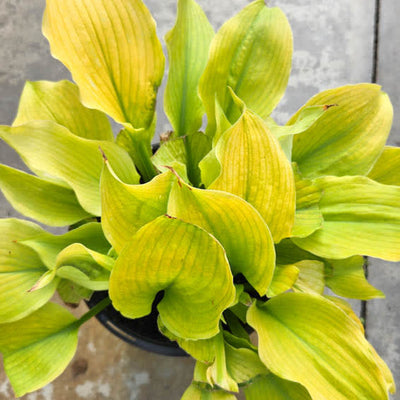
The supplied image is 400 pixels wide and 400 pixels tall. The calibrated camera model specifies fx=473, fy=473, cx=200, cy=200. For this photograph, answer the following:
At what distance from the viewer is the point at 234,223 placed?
0.41m

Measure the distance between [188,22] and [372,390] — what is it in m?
0.42

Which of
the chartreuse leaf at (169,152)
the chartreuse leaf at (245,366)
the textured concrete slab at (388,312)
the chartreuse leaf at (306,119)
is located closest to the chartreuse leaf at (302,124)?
the chartreuse leaf at (306,119)

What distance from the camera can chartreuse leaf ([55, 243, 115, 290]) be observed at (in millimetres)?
409

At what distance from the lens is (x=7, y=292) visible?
491mm

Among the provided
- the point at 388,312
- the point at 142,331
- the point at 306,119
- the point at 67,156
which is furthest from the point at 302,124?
the point at 388,312

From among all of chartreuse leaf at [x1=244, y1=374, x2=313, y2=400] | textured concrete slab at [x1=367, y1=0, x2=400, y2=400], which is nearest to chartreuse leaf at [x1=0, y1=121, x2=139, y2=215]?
chartreuse leaf at [x1=244, y1=374, x2=313, y2=400]

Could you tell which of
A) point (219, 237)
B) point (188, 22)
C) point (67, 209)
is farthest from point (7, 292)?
point (188, 22)

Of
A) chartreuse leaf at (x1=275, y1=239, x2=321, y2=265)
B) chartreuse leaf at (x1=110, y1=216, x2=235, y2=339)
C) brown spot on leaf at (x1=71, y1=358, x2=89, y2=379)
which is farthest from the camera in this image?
brown spot on leaf at (x1=71, y1=358, x2=89, y2=379)

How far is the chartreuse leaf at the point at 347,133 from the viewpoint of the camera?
Answer: 529 millimetres

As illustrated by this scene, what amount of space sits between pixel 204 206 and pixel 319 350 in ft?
0.58

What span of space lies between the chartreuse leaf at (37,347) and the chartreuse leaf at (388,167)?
1.33 ft

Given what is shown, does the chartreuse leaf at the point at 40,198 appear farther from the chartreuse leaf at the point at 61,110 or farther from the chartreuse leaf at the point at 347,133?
the chartreuse leaf at the point at 347,133

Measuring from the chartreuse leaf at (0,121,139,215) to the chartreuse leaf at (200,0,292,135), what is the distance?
12 centimetres

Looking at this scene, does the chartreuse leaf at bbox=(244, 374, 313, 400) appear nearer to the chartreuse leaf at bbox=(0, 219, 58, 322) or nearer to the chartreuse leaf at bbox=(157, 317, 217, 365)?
the chartreuse leaf at bbox=(157, 317, 217, 365)
